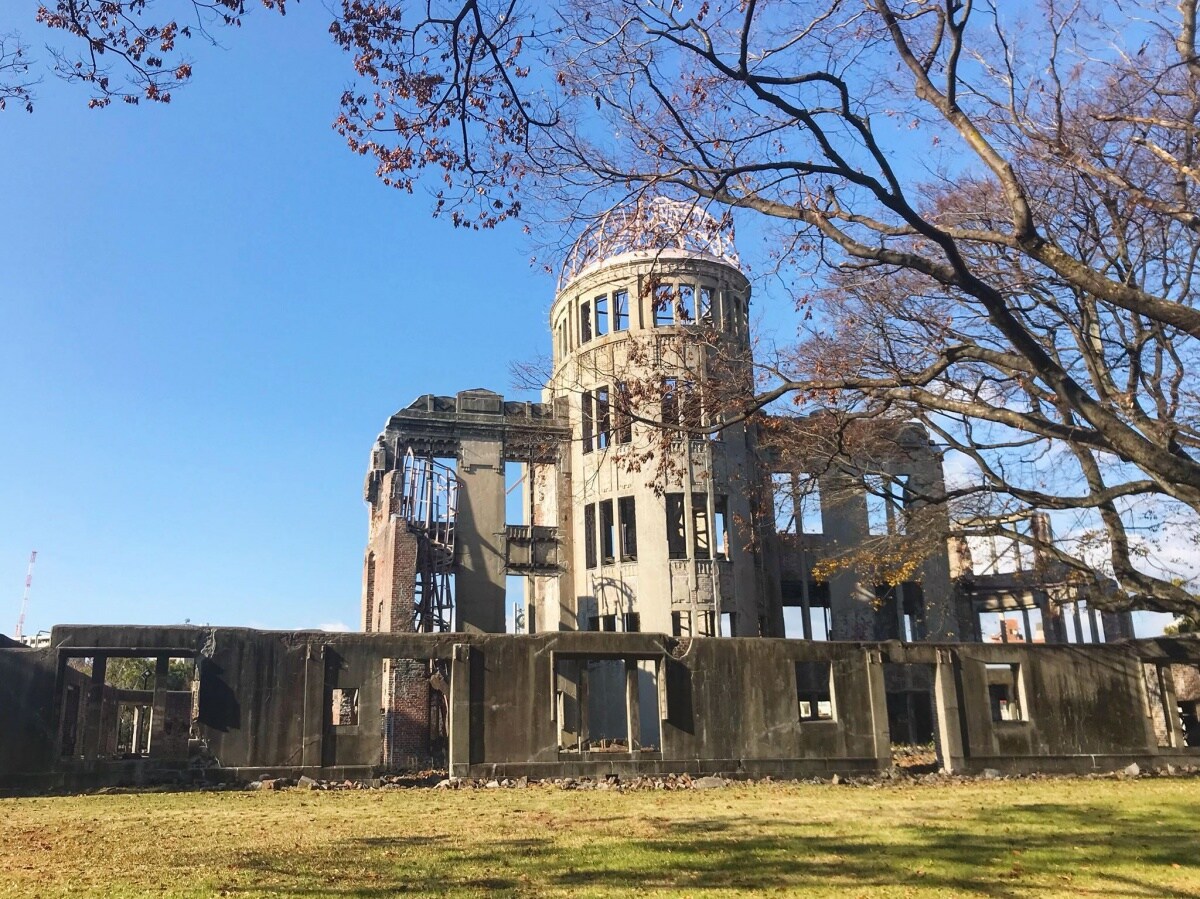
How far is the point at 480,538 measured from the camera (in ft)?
98.7

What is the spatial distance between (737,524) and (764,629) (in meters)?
3.78

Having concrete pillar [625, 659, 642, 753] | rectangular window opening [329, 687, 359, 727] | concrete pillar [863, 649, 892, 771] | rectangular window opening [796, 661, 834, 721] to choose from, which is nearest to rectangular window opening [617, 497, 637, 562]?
rectangular window opening [796, 661, 834, 721]

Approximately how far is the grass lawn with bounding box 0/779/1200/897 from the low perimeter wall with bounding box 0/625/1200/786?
2.34 metres

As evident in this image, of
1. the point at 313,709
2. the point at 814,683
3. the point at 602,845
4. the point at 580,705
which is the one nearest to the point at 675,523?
the point at 814,683

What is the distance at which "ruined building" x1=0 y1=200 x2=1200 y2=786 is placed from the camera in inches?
692

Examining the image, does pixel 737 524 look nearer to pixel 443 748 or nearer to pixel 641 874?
pixel 443 748

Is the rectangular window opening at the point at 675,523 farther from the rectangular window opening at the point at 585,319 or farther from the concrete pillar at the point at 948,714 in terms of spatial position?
the concrete pillar at the point at 948,714

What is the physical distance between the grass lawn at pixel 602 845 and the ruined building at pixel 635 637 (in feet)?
9.85

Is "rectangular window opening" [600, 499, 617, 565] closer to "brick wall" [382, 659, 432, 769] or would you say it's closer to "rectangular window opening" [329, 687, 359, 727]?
"brick wall" [382, 659, 432, 769]

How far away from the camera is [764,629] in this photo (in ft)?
101

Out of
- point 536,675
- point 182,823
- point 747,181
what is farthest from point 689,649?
point 747,181

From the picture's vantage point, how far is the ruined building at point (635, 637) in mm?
17578

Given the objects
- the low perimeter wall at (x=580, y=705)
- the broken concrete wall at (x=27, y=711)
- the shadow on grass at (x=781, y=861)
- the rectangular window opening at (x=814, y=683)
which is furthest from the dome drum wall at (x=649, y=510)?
the shadow on grass at (x=781, y=861)

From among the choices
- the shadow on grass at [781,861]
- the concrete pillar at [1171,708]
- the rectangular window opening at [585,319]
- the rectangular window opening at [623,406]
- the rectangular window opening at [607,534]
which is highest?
the rectangular window opening at [585,319]
